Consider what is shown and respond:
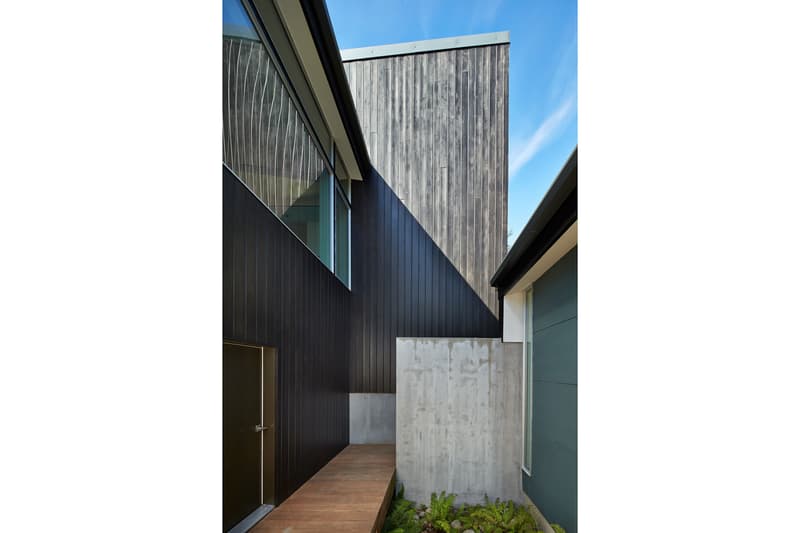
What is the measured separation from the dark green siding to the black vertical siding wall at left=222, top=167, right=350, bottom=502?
2196mm

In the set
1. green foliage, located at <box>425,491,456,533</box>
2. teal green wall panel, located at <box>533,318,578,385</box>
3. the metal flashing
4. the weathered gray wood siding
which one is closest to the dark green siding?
teal green wall panel, located at <box>533,318,578,385</box>

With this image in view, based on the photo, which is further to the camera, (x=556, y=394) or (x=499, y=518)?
(x=499, y=518)

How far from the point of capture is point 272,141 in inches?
151

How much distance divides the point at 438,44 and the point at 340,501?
263 inches

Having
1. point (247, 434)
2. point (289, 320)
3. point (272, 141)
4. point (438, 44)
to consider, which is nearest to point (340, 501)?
point (247, 434)

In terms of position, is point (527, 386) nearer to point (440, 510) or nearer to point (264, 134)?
point (440, 510)

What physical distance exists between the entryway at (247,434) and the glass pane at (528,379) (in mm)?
2694
